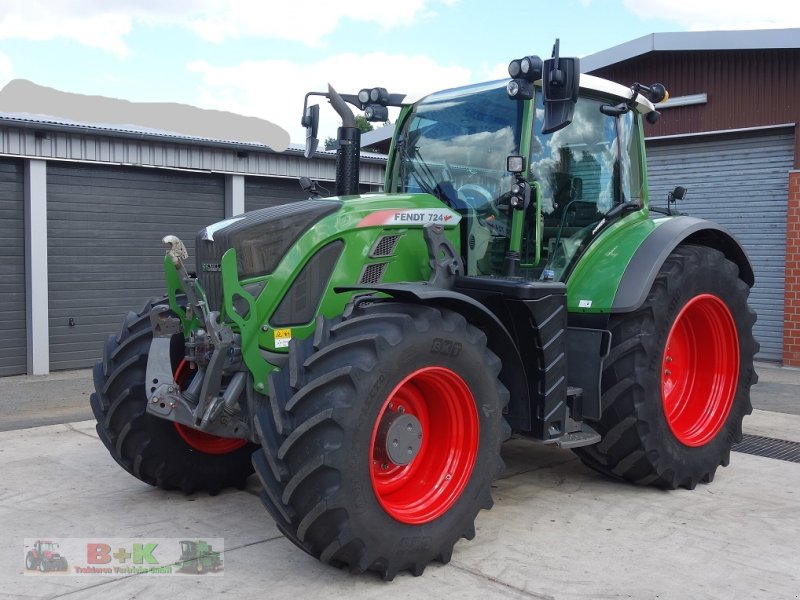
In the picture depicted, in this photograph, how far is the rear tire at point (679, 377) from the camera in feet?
15.9

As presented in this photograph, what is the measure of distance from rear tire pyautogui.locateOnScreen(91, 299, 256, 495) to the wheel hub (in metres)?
1.46

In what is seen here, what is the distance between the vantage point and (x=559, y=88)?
4.13m

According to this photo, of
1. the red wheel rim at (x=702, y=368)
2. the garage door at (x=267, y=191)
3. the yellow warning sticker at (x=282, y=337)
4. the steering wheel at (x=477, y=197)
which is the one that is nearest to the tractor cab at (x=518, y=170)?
the steering wheel at (x=477, y=197)

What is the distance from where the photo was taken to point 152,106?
12.0 metres

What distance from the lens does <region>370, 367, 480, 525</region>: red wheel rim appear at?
3.92 meters

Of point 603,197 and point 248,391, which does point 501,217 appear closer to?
point 603,197

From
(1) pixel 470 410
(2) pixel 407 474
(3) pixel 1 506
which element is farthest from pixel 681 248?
(3) pixel 1 506

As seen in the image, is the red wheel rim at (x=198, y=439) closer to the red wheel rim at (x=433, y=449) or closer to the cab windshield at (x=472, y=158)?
the red wheel rim at (x=433, y=449)

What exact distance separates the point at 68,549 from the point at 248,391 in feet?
3.97

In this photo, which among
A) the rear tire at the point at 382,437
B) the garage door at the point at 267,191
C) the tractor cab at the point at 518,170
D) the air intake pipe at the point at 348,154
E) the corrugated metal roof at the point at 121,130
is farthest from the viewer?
the garage door at the point at 267,191

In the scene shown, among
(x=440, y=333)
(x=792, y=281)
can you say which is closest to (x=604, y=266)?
(x=440, y=333)

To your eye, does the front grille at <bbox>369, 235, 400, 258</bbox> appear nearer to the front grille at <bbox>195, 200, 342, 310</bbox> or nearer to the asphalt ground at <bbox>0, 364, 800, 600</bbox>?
the front grille at <bbox>195, 200, 342, 310</bbox>

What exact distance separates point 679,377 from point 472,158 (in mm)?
2169

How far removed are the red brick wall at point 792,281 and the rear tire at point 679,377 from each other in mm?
5236
